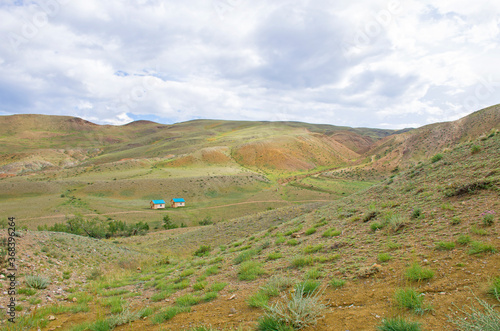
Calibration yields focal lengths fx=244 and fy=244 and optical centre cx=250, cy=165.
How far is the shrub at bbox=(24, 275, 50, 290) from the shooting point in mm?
9008

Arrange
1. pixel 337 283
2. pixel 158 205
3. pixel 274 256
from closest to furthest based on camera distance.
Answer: pixel 337 283 < pixel 274 256 < pixel 158 205

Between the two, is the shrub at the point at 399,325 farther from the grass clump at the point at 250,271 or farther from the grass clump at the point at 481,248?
the grass clump at the point at 250,271

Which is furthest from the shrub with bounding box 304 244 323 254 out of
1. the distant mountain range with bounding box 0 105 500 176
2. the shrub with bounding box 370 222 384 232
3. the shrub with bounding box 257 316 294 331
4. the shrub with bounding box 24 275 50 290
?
the distant mountain range with bounding box 0 105 500 176

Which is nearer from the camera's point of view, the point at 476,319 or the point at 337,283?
the point at 476,319

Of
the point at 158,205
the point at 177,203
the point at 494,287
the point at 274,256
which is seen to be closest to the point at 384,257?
the point at 494,287

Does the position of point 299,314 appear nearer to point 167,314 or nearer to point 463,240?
point 167,314

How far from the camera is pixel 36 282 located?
9141 mm

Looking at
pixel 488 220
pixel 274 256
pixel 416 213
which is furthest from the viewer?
pixel 274 256

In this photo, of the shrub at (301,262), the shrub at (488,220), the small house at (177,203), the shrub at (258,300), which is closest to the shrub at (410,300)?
the shrub at (258,300)

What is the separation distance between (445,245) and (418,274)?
166 centimetres

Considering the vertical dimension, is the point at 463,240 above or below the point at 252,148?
below

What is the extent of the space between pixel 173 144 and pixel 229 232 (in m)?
108

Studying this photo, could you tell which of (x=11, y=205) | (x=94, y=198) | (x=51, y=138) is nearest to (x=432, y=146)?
(x=94, y=198)

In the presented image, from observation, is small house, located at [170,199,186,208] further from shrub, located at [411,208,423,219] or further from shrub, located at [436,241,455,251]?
shrub, located at [436,241,455,251]
